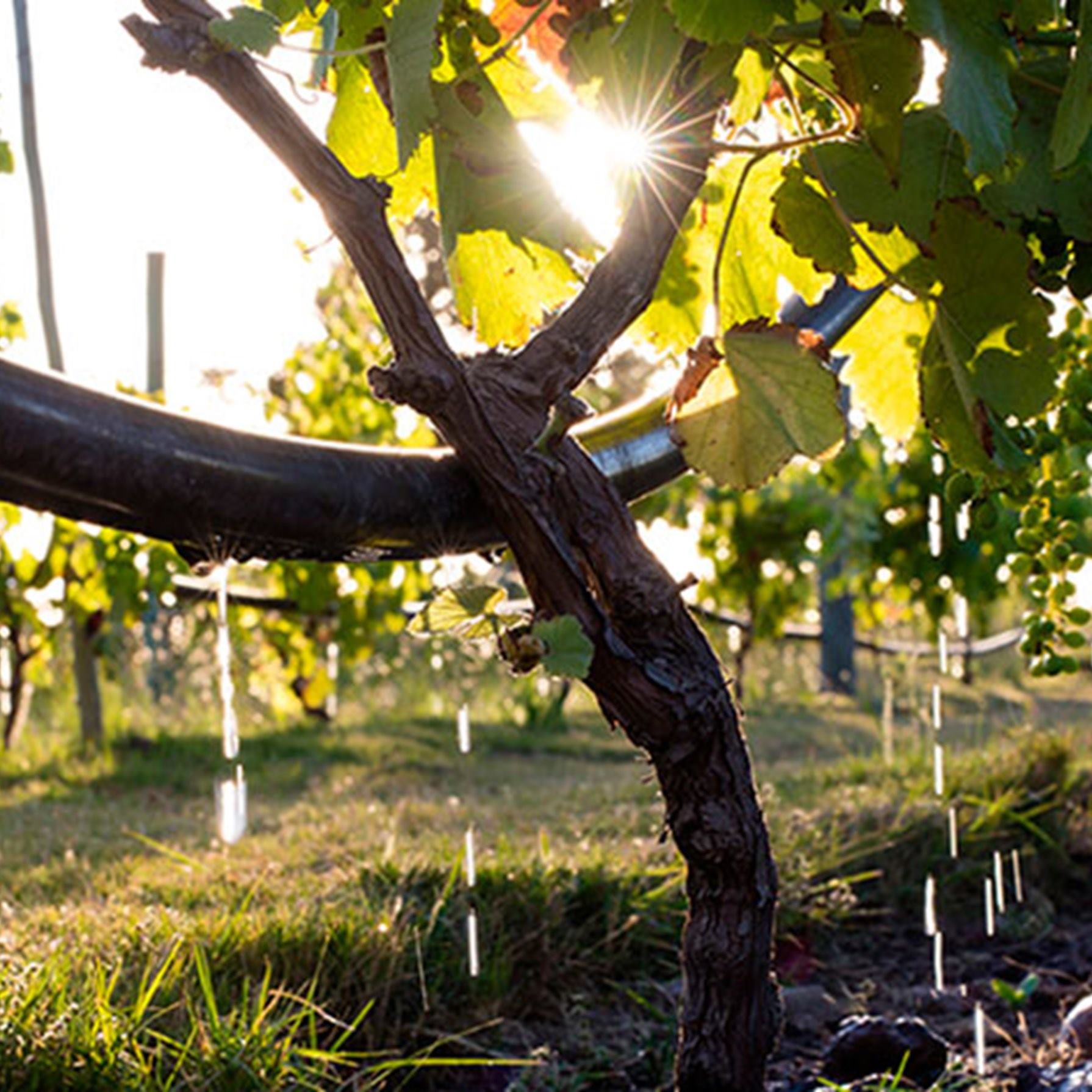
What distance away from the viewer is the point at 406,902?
8.24 feet

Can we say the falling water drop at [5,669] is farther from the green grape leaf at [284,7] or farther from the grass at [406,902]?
the green grape leaf at [284,7]

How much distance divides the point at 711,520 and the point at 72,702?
3.21 meters

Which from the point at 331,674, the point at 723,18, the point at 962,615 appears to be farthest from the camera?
the point at 962,615

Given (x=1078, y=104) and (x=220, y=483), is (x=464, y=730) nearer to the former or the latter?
(x=220, y=483)

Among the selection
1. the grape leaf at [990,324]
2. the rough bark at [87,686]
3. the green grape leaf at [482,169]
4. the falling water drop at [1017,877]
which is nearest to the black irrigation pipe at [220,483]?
the green grape leaf at [482,169]

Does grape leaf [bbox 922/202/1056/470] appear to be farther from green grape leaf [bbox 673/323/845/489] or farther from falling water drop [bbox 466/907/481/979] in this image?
falling water drop [bbox 466/907/481/979]

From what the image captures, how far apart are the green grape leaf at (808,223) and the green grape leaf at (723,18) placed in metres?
0.26

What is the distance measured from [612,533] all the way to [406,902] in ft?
4.49

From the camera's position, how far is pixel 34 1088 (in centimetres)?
168

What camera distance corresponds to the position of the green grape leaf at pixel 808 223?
129 centimetres

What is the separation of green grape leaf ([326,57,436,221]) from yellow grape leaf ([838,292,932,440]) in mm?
493

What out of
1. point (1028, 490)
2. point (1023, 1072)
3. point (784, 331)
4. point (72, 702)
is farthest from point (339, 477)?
point (72, 702)

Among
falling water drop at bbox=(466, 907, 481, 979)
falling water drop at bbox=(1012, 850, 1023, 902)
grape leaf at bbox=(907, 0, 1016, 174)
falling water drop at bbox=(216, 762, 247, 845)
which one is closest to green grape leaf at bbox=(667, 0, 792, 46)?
grape leaf at bbox=(907, 0, 1016, 174)

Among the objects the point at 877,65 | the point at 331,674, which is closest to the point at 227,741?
the point at 877,65
